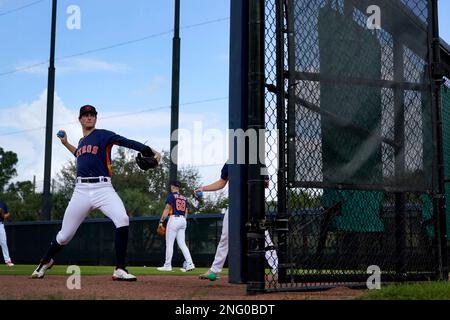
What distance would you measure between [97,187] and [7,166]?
69.2 m

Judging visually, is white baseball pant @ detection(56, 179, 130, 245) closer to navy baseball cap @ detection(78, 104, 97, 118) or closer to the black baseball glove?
the black baseball glove

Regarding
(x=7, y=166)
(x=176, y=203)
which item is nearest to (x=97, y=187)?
(x=176, y=203)

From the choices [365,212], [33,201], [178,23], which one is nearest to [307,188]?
[365,212]

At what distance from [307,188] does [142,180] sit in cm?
4884

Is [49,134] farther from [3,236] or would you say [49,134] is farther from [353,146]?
[353,146]

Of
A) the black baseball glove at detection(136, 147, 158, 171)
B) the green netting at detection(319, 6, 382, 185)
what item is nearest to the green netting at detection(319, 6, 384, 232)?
the green netting at detection(319, 6, 382, 185)

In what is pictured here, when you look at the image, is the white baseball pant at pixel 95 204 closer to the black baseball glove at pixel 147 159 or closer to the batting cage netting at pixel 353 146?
the black baseball glove at pixel 147 159

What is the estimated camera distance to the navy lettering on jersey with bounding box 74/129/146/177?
848cm

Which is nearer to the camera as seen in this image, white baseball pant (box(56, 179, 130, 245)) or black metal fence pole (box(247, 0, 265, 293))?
black metal fence pole (box(247, 0, 265, 293))

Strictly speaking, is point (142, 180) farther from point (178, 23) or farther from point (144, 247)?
point (144, 247)

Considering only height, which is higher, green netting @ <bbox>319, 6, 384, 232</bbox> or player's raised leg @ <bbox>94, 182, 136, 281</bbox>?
green netting @ <bbox>319, 6, 384, 232</bbox>

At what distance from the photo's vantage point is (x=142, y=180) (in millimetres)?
54344

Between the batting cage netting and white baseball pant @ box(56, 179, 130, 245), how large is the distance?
93.7 inches

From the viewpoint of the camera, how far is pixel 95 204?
841 cm
